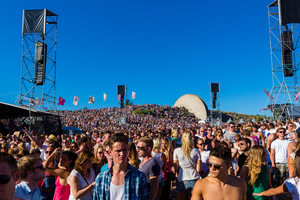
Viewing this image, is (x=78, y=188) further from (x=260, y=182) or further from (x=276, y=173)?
(x=276, y=173)

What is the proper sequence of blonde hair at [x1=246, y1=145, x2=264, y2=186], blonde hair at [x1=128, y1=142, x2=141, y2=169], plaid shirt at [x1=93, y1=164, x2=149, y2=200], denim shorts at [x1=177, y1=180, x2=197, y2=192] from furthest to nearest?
denim shorts at [x1=177, y1=180, x2=197, y2=192] < blonde hair at [x1=128, y1=142, x2=141, y2=169] < blonde hair at [x1=246, y1=145, x2=264, y2=186] < plaid shirt at [x1=93, y1=164, x2=149, y2=200]

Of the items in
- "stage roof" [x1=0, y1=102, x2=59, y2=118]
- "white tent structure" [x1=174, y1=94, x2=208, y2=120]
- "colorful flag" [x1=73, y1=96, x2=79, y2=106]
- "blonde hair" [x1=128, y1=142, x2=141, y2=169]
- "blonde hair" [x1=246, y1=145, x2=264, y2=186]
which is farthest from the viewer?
"white tent structure" [x1=174, y1=94, x2=208, y2=120]

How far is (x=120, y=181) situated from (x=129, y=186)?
132 millimetres

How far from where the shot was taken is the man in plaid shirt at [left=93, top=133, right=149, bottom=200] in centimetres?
246

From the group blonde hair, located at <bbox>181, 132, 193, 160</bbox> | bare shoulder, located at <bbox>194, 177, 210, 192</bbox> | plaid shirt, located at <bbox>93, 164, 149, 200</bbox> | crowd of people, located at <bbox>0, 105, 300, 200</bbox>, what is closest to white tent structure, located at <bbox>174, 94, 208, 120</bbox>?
blonde hair, located at <bbox>181, 132, 193, 160</bbox>

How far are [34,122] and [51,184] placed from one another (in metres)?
16.5

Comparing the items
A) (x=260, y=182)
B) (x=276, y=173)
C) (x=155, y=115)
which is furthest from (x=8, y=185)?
(x=155, y=115)

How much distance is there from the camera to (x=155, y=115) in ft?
161

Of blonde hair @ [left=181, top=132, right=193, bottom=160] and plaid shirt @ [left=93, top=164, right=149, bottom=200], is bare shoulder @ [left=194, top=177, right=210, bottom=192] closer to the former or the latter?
plaid shirt @ [left=93, top=164, right=149, bottom=200]

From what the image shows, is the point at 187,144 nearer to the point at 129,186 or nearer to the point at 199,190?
the point at 199,190

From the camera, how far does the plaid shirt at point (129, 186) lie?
2.44m

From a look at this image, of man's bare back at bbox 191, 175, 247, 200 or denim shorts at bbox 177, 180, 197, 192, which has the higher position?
man's bare back at bbox 191, 175, 247, 200

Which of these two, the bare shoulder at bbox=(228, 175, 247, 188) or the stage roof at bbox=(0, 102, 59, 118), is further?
the stage roof at bbox=(0, 102, 59, 118)

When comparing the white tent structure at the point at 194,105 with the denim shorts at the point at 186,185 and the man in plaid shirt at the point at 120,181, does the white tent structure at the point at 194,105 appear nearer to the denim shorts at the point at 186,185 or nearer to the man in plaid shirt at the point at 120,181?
the denim shorts at the point at 186,185
